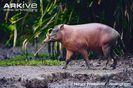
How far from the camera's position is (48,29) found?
12477mm

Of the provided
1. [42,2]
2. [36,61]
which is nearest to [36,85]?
[36,61]

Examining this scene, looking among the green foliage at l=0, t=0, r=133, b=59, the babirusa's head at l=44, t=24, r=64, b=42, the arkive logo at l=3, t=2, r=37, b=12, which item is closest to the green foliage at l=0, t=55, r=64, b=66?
the green foliage at l=0, t=0, r=133, b=59

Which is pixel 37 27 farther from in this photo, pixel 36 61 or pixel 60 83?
pixel 60 83

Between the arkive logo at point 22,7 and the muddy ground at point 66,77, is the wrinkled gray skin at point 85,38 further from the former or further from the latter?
the arkive logo at point 22,7

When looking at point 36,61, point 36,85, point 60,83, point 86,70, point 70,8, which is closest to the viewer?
point 36,85

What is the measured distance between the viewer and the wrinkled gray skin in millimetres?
10617

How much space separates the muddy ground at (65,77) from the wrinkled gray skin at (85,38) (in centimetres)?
36

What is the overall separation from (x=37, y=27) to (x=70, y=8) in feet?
3.00

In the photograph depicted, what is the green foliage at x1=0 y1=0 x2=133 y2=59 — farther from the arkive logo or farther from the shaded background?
the arkive logo

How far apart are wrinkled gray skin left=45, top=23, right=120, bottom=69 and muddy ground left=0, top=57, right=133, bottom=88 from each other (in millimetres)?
362

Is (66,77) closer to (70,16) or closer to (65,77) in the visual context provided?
(65,77)

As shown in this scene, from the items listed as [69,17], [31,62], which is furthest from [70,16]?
[31,62]

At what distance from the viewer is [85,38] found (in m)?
10.7

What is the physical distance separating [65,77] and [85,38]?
3.60 ft
